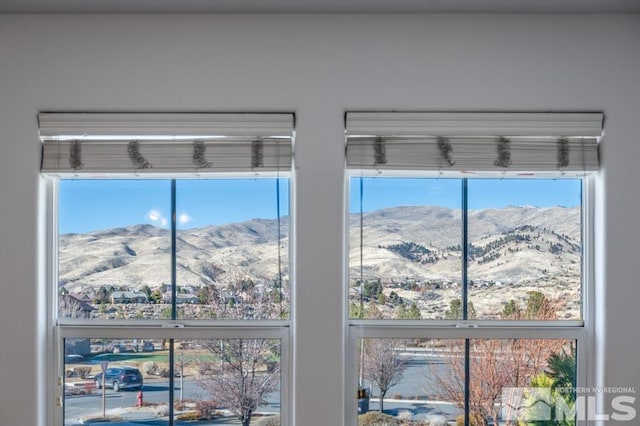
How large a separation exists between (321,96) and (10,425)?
2110 millimetres

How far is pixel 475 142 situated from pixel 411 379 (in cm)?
117

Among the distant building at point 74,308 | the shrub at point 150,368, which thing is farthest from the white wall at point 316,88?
the shrub at point 150,368

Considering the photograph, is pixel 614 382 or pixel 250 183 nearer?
pixel 614 382

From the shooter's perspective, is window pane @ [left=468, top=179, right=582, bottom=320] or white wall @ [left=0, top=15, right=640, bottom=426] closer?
white wall @ [left=0, top=15, right=640, bottom=426]

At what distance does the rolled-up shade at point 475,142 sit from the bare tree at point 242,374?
1008 millimetres

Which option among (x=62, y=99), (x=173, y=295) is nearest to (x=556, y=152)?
(x=173, y=295)

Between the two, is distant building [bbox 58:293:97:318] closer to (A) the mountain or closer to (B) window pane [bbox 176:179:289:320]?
(A) the mountain

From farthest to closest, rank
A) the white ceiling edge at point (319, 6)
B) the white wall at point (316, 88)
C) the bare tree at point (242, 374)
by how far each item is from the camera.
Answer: the bare tree at point (242, 374) < the white wall at point (316, 88) < the white ceiling edge at point (319, 6)

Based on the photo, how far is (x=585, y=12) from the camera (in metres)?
3.00

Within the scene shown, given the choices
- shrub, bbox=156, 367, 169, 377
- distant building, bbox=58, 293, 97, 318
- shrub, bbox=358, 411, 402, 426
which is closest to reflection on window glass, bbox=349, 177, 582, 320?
shrub, bbox=358, 411, 402, 426

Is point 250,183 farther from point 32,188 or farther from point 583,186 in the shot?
point 583,186

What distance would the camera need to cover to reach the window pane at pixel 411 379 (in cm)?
307

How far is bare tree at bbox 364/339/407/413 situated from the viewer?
10.1ft

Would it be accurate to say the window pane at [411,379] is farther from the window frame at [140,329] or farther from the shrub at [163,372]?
the shrub at [163,372]
